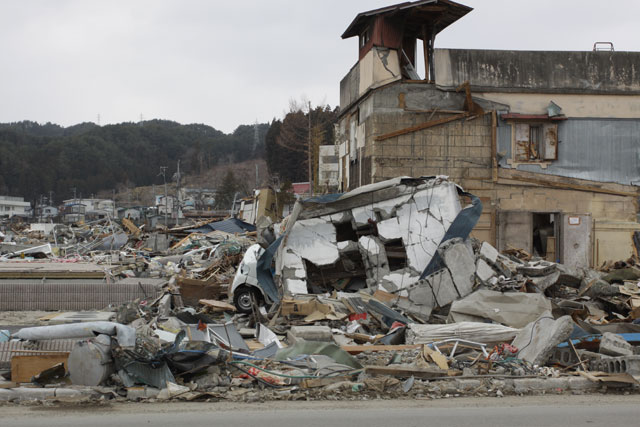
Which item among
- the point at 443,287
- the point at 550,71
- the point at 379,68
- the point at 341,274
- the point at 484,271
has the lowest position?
the point at 443,287

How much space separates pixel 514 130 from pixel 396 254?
428 inches

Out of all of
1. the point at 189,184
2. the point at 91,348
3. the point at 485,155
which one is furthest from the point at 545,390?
the point at 189,184

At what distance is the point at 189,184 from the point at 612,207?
118 m

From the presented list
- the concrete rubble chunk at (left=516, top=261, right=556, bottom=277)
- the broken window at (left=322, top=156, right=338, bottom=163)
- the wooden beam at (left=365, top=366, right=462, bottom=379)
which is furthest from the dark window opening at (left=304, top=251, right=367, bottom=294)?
the broken window at (left=322, top=156, right=338, bottom=163)

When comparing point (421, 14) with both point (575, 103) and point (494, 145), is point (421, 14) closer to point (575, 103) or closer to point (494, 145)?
point (494, 145)

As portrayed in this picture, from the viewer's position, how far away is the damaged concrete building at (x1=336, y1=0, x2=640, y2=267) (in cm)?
2239

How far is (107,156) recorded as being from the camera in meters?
133

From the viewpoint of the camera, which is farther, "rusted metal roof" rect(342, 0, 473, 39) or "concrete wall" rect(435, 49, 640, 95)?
"concrete wall" rect(435, 49, 640, 95)

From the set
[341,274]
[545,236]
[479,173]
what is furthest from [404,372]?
[545,236]

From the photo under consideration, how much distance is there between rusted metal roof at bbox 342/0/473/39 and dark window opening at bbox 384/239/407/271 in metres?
11.3

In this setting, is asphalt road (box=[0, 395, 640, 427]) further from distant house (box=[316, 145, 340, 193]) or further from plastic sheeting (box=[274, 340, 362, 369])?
distant house (box=[316, 145, 340, 193])

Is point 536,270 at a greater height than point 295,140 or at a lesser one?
lesser

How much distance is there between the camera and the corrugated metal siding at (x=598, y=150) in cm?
2327

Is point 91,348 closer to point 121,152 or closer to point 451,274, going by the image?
point 451,274
